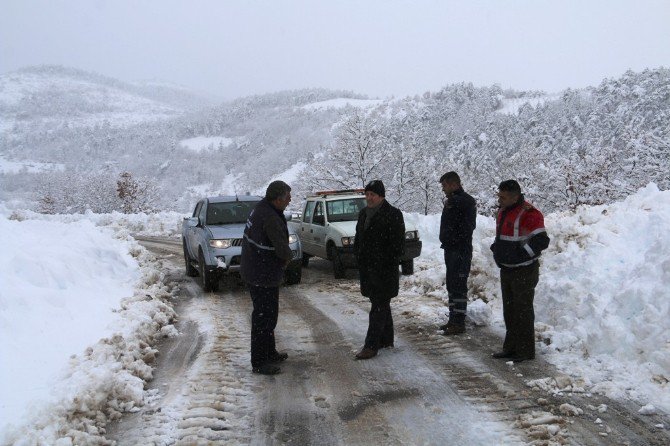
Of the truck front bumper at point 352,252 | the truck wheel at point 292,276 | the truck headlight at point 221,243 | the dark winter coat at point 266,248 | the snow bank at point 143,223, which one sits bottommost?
the snow bank at point 143,223

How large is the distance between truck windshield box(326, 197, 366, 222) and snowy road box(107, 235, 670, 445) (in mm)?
5161

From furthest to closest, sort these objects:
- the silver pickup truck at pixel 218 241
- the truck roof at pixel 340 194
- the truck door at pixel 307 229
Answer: the truck door at pixel 307 229 → the truck roof at pixel 340 194 → the silver pickup truck at pixel 218 241

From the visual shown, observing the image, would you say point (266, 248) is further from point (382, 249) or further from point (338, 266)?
point (338, 266)

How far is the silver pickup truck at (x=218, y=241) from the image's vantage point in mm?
9805

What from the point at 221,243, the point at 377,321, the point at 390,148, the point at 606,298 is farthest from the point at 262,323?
the point at 390,148

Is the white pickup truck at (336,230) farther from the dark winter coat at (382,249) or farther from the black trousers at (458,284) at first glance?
the dark winter coat at (382,249)

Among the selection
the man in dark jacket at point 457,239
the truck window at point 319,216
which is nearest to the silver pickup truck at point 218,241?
the truck window at point 319,216

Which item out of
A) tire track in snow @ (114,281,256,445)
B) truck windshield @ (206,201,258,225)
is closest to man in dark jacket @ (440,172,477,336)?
tire track in snow @ (114,281,256,445)

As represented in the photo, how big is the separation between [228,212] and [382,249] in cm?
614

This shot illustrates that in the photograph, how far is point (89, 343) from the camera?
5.57 m

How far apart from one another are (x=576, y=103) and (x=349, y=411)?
366 ft

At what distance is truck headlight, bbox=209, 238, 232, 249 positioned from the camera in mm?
A: 9859

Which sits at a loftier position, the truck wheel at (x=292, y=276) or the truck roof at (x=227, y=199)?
the truck roof at (x=227, y=199)

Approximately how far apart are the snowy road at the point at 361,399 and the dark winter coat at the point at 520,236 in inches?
44.6
